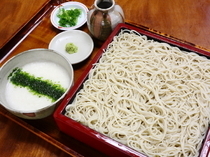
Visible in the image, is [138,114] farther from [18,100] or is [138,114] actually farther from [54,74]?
[18,100]

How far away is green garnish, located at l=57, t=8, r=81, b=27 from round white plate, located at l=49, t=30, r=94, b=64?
13 centimetres

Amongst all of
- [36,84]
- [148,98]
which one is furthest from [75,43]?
[148,98]

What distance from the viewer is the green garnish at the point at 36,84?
55.1 inches

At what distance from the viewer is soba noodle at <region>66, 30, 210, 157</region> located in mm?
1125

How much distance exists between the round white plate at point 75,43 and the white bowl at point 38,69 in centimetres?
Answer: 17

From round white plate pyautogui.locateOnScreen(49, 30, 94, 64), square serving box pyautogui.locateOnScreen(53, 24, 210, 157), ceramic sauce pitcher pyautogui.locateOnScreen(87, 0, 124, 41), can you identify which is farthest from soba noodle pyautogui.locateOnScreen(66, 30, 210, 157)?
round white plate pyautogui.locateOnScreen(49, 30, 94, 64)

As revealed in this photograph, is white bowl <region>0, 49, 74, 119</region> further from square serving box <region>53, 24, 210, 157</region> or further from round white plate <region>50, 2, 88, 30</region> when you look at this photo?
round white plate <region>50, 2, 88, 30</region>

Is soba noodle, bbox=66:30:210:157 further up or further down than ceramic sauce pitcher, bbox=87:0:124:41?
further down

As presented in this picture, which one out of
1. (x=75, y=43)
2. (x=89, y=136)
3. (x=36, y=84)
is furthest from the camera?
(x=75, y=43)

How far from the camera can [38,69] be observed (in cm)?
155

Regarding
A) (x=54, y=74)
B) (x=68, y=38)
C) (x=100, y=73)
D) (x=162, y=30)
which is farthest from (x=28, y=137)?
(x=162, y=30)

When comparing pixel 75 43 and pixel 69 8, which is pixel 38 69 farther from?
pixel 69 8

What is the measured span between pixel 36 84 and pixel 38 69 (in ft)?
0.45

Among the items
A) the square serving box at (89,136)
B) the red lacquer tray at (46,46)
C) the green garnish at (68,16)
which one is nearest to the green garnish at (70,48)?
the red lacquer tray at (46,46)
